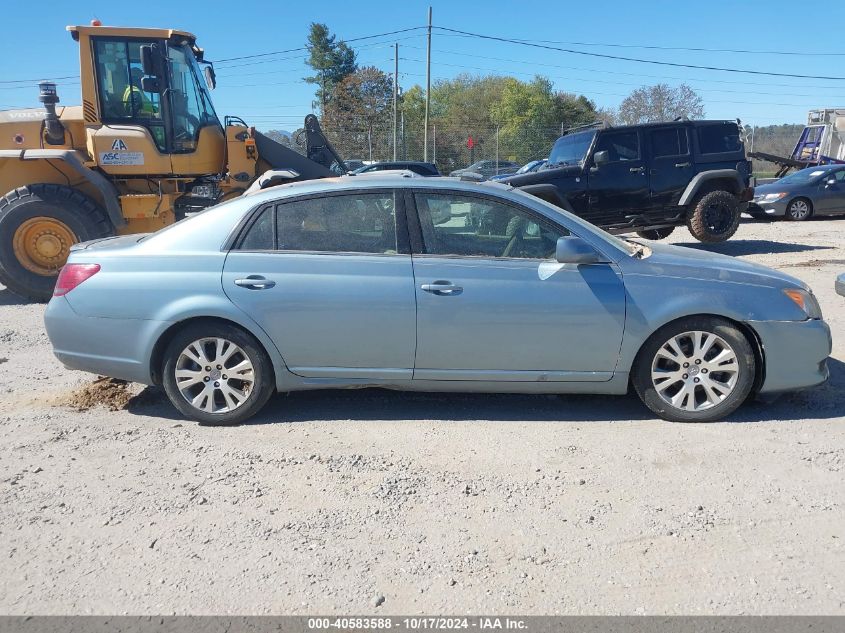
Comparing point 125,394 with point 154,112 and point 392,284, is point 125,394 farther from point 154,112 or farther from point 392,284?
point 154,112

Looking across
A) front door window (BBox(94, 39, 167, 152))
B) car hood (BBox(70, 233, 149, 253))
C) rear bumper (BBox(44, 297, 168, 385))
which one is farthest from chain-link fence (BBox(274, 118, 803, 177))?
rear bumper (BBox(44, 297, 168, 385))

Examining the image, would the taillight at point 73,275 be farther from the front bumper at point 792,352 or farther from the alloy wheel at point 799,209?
the alloy wheel at point 799,209

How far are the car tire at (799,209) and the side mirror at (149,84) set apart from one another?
1483cm

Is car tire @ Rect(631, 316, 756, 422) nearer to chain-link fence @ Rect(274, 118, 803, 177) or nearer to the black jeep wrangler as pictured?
the black jeep wrangler

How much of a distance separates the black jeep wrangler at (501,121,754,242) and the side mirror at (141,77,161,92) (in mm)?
5716

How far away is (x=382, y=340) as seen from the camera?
4.39 metres

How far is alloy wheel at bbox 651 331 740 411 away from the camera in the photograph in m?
4.36

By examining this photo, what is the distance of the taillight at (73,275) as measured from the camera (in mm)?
4559

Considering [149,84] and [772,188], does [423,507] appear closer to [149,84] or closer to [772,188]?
[149,84]

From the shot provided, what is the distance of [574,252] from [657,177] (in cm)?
A: 824

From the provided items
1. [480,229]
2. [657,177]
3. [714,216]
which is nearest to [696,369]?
[480,229]

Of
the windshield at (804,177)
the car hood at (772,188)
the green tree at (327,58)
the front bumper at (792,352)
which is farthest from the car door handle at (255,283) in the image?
the green tree at (327,58)

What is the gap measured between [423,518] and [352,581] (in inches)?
22.7

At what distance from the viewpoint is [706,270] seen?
14.6 feet
